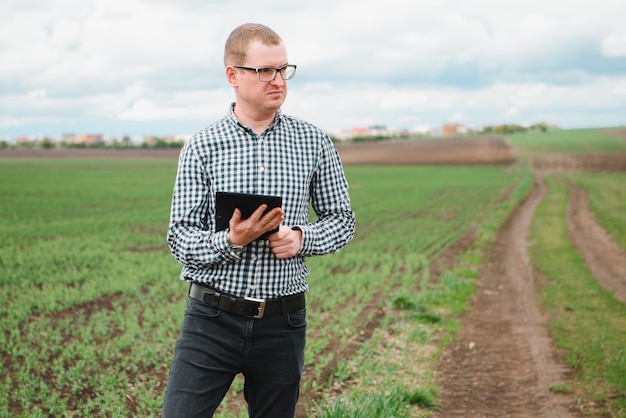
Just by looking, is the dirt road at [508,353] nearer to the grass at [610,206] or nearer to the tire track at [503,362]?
the tire track at [503,362]

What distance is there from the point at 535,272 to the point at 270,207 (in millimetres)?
11155

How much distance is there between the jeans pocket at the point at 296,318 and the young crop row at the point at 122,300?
3.08 m

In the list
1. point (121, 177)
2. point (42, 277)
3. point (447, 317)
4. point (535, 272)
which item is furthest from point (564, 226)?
point (121, 177)

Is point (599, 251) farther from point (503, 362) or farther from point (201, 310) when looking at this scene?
point (201, 310)

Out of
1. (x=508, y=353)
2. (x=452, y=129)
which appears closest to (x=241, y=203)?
(x=508, y=353)

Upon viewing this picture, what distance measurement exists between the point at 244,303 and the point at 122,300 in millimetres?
7499

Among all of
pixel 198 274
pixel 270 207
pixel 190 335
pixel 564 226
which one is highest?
pixel 270 207

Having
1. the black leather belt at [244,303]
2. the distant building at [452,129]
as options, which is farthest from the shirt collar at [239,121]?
the distant building at [452,129]

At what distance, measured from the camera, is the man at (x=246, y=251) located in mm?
2805

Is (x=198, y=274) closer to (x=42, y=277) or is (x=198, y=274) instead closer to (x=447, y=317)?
(x=447, y=317)

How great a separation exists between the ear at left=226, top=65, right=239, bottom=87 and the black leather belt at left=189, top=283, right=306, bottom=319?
0.88m

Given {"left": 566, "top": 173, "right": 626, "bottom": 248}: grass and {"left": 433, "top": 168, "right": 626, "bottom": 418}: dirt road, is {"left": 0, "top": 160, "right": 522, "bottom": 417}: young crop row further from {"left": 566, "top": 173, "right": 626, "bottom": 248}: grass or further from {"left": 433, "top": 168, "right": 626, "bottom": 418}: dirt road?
{"left": 566, "top": 173, "right": 626, "bottom": 248}: grass

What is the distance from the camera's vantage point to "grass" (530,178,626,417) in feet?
20.5

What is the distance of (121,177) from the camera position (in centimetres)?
4791
